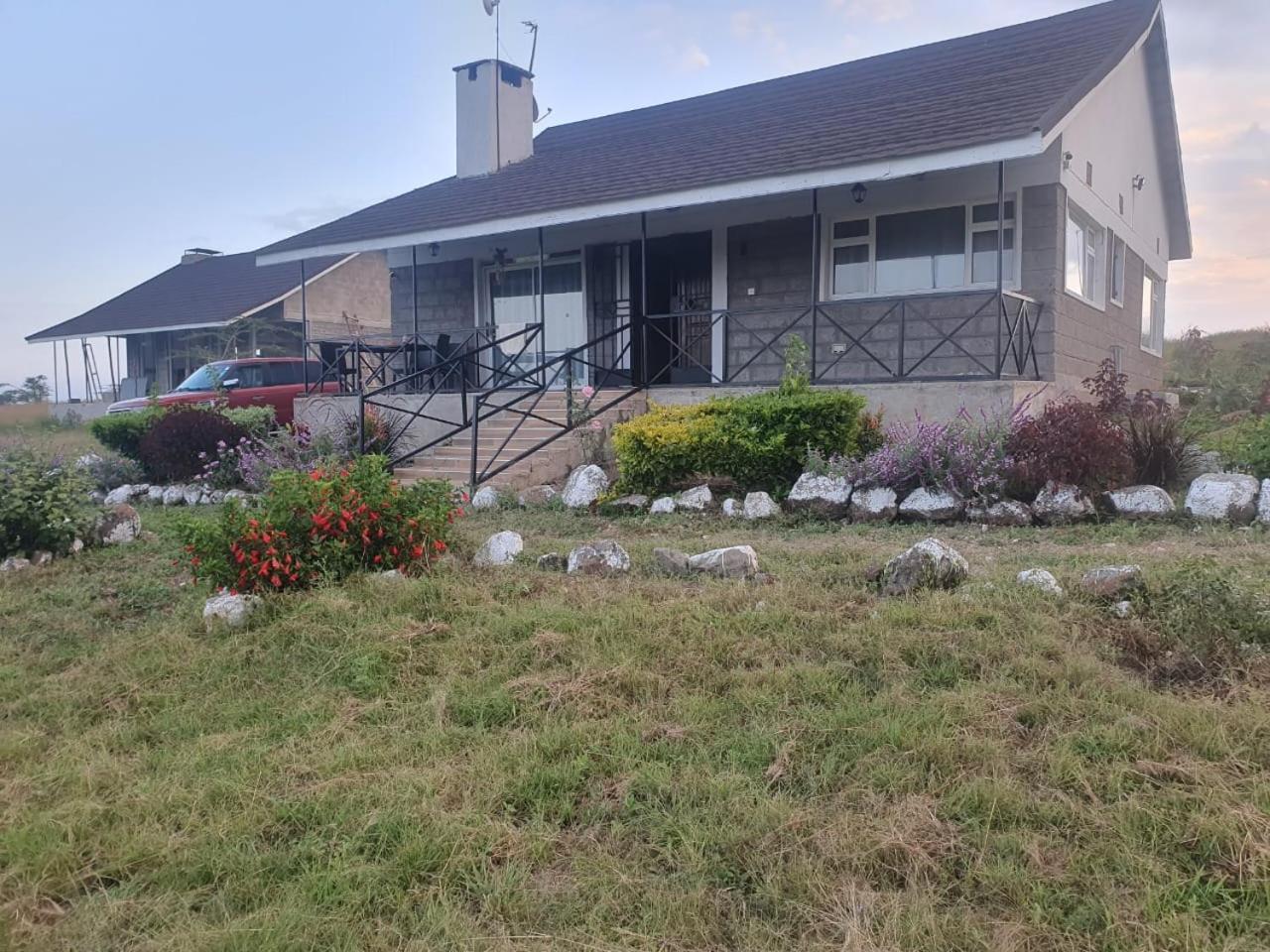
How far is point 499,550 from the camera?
595 centimetres

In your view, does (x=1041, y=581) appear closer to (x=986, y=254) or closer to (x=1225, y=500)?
(x=1225, y=500)

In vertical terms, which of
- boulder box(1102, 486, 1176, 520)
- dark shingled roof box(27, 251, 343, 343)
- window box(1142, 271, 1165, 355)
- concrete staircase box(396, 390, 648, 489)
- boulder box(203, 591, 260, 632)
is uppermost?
dark shingled roof box(27, 251, 343, 343)

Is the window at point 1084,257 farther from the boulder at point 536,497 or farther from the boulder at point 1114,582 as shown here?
the boulder at point 1114,582

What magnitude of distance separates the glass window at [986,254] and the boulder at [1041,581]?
273 inches

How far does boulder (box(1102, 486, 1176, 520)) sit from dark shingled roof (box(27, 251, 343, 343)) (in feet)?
69.7

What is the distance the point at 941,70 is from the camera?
12.4 m

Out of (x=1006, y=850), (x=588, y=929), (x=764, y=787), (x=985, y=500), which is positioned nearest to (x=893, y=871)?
(x=1006, y=850)

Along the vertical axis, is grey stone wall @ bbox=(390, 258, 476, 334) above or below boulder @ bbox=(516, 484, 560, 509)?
above

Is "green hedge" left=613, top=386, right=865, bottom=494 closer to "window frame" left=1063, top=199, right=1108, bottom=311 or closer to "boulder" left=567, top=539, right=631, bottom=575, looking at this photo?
"boulder" left=567, top=539, right=631, bottom=575

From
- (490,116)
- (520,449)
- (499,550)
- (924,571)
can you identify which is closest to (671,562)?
(499,550)

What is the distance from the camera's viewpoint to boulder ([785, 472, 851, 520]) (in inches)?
298

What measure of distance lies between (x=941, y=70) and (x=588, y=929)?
1295cm

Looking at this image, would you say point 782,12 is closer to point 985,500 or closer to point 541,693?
point 985,500

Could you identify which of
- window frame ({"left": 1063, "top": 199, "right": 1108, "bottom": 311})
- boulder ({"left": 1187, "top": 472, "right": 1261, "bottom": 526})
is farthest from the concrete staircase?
boulder ({"left": 1187, "top": 472, "right": 1261, "bottom": 526})
